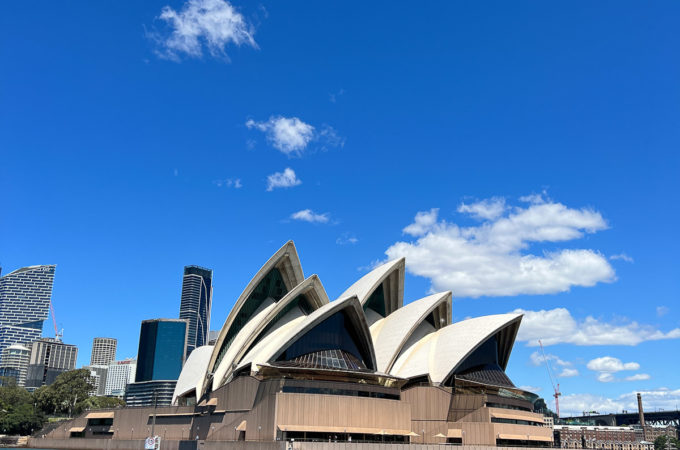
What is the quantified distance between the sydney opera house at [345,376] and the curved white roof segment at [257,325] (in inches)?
6.3

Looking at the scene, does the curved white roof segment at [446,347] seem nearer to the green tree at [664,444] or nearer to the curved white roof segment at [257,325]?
the curved white roof segment at [257,325]

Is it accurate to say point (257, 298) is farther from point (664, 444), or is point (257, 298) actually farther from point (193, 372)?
point (664, 444)

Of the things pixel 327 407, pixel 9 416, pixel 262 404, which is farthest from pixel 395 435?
pixel 9 416

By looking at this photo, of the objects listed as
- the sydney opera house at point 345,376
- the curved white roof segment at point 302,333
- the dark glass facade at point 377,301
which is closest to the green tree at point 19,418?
the sydney opera house at point 345,376

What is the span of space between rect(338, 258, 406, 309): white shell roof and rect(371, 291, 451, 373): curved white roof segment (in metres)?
4.40

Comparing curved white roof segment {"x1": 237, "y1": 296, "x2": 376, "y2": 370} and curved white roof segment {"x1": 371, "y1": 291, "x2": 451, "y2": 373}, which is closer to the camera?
curved white roof segment {"x1": 237, "y1": 296, "x2": 376, "y2": 370}

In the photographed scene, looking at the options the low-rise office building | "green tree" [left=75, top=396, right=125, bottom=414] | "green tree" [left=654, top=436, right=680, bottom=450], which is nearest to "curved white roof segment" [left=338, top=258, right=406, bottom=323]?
"green tree" [left=75, top=396, right=125, bottom=414]

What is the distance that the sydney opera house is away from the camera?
56.6 metres

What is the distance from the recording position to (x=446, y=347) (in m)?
69.4

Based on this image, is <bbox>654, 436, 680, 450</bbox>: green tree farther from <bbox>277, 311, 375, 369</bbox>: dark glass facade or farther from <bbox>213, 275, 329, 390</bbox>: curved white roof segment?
<bbox>213, 275, 329, 390</bbox>: curved white roof segment

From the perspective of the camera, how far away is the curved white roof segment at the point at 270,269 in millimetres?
68312

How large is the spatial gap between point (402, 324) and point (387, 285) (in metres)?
6.23

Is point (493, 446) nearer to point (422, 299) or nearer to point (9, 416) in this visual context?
point (422, 299)

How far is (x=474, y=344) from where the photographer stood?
67.9 metres
